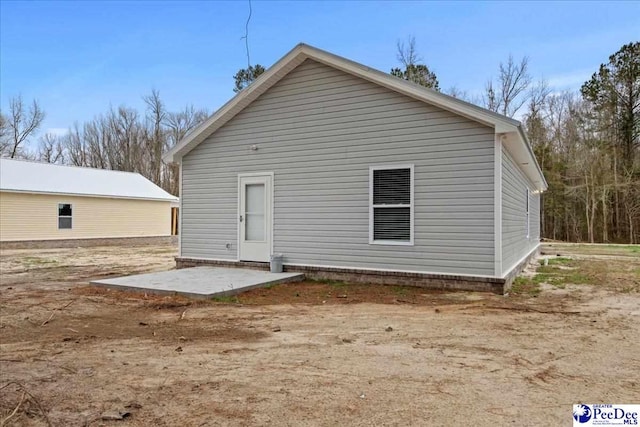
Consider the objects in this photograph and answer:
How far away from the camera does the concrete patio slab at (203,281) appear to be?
7.21m

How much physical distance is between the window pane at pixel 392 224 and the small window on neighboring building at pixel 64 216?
17176 mm

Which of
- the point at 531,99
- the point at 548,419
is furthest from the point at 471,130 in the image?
the point at 531,99

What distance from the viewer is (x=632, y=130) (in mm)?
23828

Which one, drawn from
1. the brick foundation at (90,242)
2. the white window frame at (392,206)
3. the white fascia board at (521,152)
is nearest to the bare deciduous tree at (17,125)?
the brick foundation at (90,242)

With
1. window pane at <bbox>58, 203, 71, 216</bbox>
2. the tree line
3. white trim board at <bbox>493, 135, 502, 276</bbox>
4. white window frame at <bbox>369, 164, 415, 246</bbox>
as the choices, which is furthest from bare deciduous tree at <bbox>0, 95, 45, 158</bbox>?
white trim board at <bbox>493, 135, 502, 276</bbox>

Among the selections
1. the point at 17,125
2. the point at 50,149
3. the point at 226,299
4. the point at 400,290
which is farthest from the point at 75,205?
the point at 50,149

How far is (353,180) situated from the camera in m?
8.47

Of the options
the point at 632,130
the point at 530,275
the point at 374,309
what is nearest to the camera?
the point at 374,309

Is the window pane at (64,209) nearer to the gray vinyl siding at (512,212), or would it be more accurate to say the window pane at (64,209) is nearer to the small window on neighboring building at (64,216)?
the small window on neighboring building at (64,216)

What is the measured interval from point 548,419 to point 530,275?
25.9ft

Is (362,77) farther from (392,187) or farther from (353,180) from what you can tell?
(392,187)

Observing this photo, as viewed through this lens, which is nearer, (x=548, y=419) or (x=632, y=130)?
(x=548, y=419)

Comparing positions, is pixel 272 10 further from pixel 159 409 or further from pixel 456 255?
pixel 159 409

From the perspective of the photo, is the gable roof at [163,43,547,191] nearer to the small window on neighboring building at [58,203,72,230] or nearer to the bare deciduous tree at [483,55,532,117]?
the small window on neighboring building at [58,203,72,230]
